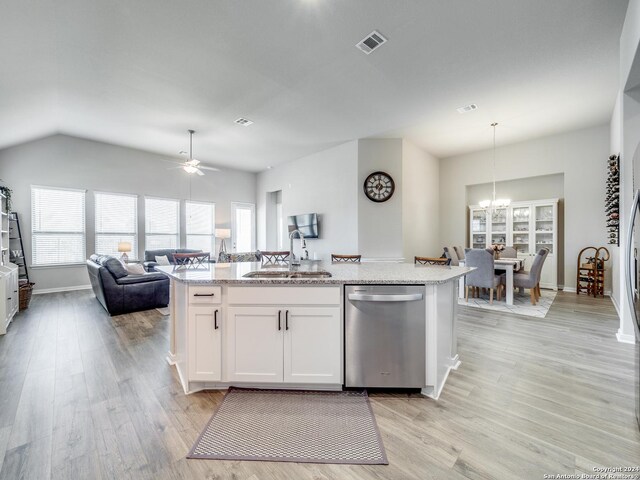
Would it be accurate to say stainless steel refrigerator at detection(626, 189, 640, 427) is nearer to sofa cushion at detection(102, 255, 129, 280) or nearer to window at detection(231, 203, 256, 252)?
sofa cushion at detection(102, 255, 129, 280)

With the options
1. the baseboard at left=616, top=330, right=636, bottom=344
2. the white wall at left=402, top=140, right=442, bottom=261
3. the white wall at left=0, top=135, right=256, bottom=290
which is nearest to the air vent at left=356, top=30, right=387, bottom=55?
the white wall at left=402, top=140, right=442, bottom=261

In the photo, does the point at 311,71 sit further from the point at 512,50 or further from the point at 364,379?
the point at 364,379

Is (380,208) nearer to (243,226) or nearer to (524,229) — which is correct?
(524,229)

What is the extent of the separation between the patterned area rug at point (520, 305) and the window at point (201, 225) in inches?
267

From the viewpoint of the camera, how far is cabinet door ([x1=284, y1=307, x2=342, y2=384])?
2.06 meters

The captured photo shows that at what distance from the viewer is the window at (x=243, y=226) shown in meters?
8.69

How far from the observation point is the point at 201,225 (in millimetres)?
8031

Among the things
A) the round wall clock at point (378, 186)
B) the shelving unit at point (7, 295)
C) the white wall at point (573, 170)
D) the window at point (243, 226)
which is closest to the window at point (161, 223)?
the window at point (243, 226)

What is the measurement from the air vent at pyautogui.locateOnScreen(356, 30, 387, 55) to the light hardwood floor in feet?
10.9

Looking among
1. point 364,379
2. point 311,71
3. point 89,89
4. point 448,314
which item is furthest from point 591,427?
point 89,89

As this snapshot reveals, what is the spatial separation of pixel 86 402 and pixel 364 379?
2.04 m

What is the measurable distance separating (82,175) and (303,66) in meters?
5.85

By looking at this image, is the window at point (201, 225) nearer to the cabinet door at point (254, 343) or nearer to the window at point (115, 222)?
the window at point (115, 222)

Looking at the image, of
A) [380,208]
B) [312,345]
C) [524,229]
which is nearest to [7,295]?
[312,345]
